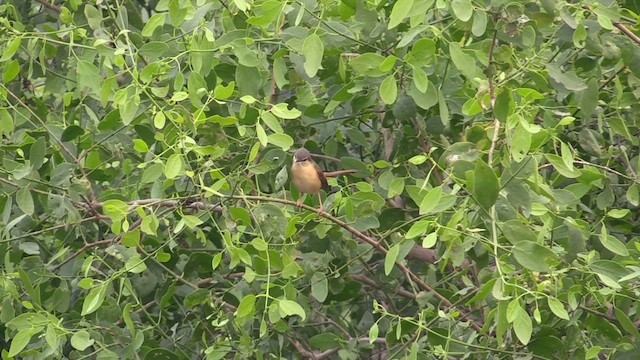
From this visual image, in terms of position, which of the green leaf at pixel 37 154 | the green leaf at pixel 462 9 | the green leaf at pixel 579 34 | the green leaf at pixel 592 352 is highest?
the green leaf at pixel 462 9

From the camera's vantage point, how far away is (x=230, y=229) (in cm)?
334

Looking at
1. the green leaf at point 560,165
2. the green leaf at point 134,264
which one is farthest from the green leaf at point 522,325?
the green leaf at point 134,264

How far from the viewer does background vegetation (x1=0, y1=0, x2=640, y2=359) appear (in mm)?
3072

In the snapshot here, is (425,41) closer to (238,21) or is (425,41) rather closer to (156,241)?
(238,21)

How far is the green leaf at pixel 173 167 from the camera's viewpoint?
3029mm

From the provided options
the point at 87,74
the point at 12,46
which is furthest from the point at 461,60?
the point at 12,46

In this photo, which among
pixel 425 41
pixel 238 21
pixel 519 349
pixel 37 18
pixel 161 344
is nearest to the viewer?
pixel 425 41

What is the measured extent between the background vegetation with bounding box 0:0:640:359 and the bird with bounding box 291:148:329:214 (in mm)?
57

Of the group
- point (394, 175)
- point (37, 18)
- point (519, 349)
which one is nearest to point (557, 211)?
point (519, 349)

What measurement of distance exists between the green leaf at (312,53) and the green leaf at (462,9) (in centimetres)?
39

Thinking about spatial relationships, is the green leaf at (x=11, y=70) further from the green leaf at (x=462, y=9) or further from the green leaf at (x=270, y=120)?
the green leaf at (x=462, y=9)

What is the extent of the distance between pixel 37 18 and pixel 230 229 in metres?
2.06

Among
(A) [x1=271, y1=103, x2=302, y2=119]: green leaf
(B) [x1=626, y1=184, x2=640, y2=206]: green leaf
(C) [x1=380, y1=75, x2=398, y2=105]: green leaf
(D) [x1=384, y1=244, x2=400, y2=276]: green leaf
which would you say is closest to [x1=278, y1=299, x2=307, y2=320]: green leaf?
(D) [x1=384, y1=244, x2=400, y2=276]: green leaf

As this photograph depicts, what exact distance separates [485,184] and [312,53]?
704 millimetres
